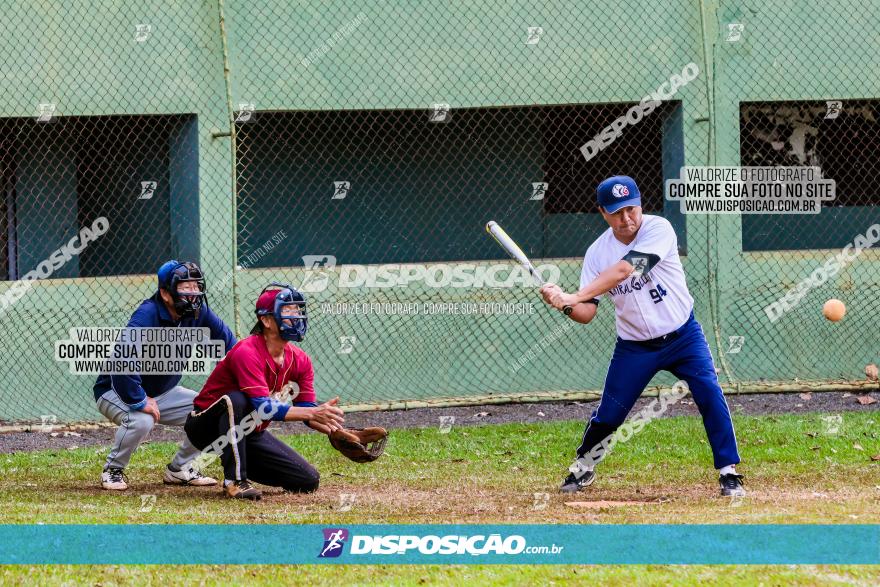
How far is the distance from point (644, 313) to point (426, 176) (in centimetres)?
633

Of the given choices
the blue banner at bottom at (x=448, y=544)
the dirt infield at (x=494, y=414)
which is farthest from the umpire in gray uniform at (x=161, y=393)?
the dirt infield at (x=494, y=414)

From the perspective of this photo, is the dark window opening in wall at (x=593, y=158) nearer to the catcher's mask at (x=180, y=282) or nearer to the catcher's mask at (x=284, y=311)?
the catcher's mask at (x=180, y=282)

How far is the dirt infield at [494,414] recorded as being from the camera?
10898mm

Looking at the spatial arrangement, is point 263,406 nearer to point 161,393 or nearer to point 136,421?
point 136,421

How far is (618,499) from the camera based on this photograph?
7469 millimetres

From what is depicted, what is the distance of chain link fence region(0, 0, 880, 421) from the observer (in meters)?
11.8

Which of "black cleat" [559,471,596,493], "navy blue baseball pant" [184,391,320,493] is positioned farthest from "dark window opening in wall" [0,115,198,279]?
"black cleat" [559,471,596,493]

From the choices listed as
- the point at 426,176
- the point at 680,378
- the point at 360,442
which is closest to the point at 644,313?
the point at 680,378

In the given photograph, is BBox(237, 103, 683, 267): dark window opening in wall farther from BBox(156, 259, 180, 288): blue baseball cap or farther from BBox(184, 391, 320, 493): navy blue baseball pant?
BBox(184, 391, 320, 493): navy blue baseball pant

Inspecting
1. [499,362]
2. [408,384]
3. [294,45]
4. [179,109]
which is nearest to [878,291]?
[499,362]

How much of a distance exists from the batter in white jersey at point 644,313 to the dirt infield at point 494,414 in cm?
381

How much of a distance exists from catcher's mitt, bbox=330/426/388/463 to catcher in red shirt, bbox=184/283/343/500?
120mm

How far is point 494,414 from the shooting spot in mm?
11719

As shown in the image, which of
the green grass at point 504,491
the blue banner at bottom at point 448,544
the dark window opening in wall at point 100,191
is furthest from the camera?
the dark window opening in wall at point 100,191
